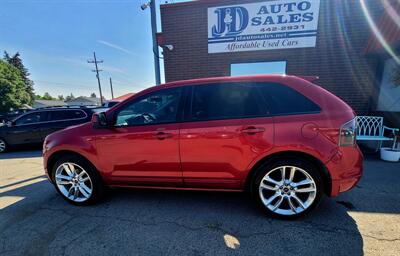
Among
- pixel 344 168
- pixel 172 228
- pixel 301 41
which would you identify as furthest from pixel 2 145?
pixel 301 41

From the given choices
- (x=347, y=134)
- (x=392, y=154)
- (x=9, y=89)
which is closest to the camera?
(x=347, y=134)

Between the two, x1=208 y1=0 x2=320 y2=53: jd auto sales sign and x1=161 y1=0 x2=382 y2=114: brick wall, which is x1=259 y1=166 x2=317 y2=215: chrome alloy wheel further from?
x1=208 y1=0 x2=320 y2=53: jd auto sales sign

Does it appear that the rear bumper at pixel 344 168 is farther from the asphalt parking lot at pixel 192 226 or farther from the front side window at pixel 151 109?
the front side window at pixel 151 109

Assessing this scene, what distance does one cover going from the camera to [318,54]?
681 centimetres

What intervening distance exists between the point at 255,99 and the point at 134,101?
5.36 feet

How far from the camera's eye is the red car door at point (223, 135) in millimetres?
2572

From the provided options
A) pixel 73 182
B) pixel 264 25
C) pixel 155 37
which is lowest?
pixel 73 182

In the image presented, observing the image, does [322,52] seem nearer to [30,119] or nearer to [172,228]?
[172,228]

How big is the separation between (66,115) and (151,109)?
6211 millimetres

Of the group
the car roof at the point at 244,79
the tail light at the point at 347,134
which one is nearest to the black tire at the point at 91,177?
the car roof at the point at 244,79

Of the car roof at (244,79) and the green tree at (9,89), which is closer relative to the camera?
the car roof at (244,79)

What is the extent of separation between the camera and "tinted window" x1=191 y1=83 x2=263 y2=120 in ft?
8.68

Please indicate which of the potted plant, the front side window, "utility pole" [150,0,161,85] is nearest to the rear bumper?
the front side window

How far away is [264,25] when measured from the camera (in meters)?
6.76
